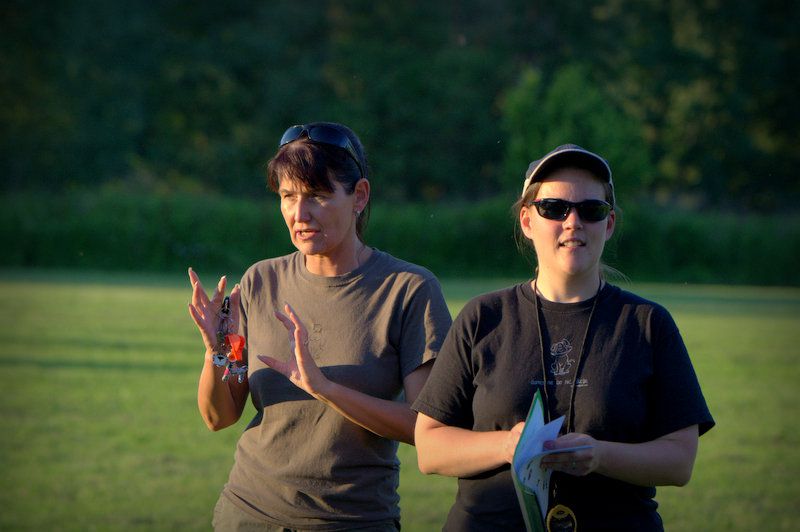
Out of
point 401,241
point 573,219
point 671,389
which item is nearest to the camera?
point 671,389

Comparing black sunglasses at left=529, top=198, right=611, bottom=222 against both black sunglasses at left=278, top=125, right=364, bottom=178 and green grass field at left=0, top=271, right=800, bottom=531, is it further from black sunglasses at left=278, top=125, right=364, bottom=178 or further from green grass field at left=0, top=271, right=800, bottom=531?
green grass field at left=0, top=271, right=800, bottom=531

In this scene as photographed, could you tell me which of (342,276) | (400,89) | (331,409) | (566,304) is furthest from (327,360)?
(400,89)

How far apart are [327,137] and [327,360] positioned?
0.60 meters

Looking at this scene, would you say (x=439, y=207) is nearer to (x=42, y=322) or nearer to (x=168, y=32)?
(x=168, y=32)

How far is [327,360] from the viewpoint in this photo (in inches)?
120

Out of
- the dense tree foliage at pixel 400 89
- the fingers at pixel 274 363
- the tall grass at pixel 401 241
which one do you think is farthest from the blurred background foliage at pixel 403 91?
the fingers at pixel 274 363

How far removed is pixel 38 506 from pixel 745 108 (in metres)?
47.9

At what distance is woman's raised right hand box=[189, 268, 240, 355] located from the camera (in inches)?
121

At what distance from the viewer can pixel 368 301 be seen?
3.08m

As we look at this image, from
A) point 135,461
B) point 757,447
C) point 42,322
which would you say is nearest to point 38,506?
point 135,461

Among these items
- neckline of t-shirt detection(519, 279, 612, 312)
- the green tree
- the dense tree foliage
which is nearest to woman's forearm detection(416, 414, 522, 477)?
neckline of t-shirt detection(519, 279, 612, 312)

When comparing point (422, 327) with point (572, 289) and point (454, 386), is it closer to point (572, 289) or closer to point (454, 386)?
point (454, 386)

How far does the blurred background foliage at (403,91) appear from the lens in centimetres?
4994

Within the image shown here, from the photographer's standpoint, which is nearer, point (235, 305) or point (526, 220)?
point (526, 220)
